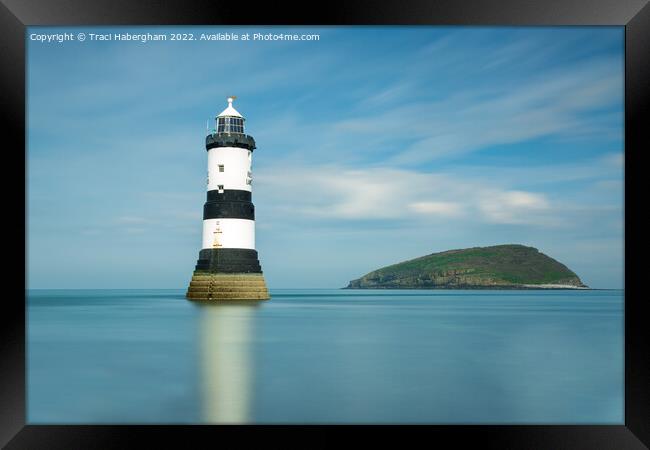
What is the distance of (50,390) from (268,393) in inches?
155

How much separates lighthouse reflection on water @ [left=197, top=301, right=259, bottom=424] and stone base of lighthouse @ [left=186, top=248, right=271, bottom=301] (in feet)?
2.84

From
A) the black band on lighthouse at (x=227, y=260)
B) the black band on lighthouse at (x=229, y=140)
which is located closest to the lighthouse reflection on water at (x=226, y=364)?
the black band on lighthouse at (x=227, y=260)

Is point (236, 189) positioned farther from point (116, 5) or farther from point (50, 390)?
point (116, 5)

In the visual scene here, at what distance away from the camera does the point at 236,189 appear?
2553 centimetres

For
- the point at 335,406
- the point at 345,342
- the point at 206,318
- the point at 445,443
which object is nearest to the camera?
the point at 445,443

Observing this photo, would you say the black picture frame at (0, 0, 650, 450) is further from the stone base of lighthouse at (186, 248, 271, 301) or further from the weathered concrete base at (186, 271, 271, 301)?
the weathered concrete base at (186, 271, 271, 301)

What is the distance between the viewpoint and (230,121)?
26.4 m

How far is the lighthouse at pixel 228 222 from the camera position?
83.0 ft

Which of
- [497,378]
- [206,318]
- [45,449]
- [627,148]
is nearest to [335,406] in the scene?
[497,378]

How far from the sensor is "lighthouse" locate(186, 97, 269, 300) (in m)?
25.3

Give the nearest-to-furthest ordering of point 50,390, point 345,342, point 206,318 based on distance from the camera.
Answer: point 50,390 < point 345,342 < point 206,318

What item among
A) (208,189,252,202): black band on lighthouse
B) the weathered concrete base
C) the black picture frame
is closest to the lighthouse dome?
(208,189,252,202): black band on lighthouse

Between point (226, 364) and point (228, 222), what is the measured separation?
1314 centimetres

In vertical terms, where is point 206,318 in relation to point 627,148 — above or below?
below
